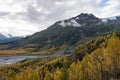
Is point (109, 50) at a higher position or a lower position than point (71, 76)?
higher

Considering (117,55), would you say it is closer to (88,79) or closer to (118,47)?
(118,47)

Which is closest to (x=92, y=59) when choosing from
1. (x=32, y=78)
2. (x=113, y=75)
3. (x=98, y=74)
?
(x=98, y=74)

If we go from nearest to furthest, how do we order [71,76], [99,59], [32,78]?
[32,78] < [71,76] < [99,59]

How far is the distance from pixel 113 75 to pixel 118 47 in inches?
358

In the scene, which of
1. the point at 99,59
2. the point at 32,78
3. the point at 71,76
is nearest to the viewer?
the point at 32,78

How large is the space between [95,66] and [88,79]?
6.53 meters

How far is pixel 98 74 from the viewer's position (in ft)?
300

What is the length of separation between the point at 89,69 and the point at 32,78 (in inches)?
952

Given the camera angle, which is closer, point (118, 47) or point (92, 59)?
point (118, 47)

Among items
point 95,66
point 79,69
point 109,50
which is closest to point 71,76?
point 79,69

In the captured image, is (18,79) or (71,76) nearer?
(18,79)

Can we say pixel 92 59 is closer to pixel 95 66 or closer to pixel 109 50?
pixel 95 66

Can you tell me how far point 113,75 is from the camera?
8412cm

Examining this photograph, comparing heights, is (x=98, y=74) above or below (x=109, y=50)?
below
